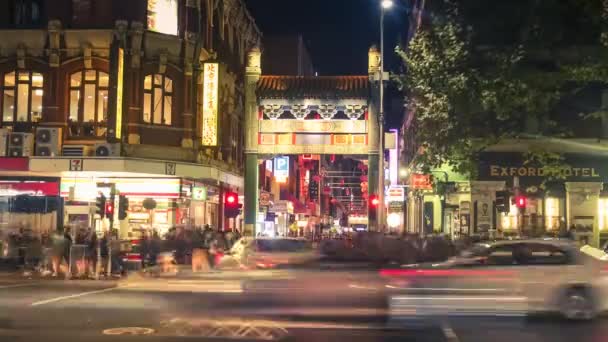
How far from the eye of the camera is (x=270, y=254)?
16.4m

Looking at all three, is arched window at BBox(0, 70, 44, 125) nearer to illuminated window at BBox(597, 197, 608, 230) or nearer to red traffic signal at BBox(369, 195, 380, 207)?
red traffic signal at BBox(369, 195, 380, 207)

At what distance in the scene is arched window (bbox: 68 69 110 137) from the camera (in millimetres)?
34125

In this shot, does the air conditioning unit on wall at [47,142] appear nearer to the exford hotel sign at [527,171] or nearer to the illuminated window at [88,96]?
the illuminated window at [88,96]

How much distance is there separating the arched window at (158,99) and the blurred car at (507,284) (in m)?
23.2

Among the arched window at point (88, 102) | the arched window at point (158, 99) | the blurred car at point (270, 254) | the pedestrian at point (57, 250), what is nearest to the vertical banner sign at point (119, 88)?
the arched window at point (88, 102)

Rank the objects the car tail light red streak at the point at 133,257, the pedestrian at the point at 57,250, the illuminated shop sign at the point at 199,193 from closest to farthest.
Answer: the pedestrian at the point at 57,250 < the car tail light red streak at the point at 133,257 < the illuminated shop sign at the point at 199,193

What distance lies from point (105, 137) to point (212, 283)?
64.7 ft

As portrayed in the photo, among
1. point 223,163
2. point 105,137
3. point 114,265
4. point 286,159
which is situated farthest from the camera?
point 286,159

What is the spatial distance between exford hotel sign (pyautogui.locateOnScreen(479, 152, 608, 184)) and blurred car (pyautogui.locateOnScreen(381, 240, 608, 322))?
1977 cm

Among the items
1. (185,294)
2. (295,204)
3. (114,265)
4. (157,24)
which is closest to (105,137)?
(157,24)

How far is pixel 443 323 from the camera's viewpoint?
1434cm

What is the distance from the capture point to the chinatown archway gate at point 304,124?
131ft

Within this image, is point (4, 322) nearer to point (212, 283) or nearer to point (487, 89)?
point (212, 283)

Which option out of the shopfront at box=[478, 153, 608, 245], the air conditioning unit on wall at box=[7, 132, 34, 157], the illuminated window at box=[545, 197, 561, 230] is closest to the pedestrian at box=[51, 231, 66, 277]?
the air conditioning unit on wall at box=[7, 132, 34, 157]
